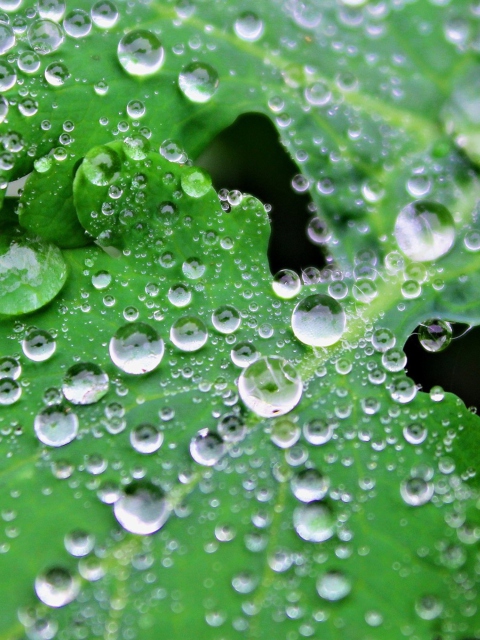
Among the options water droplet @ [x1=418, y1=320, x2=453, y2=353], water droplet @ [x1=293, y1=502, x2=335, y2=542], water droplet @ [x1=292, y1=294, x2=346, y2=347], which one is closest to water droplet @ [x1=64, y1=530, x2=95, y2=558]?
water droplet @ [x1=293, y1=502, x2=335, y2=542]

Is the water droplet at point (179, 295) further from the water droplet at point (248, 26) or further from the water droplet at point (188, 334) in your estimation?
the water droplet at point (248, 26)

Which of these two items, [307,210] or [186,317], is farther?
[307,210]

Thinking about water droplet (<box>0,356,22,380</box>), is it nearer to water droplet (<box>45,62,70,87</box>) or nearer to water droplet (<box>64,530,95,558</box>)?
water droplet (<box>64,530,95,558</box>)

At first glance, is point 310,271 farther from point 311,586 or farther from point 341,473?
point 311,586

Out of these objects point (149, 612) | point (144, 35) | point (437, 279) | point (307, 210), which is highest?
point (144, 35)

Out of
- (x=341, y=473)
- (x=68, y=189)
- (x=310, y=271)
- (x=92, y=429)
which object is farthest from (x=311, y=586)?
(x=68, y=189)

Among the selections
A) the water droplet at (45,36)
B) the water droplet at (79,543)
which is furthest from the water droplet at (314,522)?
the water droplet at (45,36)
